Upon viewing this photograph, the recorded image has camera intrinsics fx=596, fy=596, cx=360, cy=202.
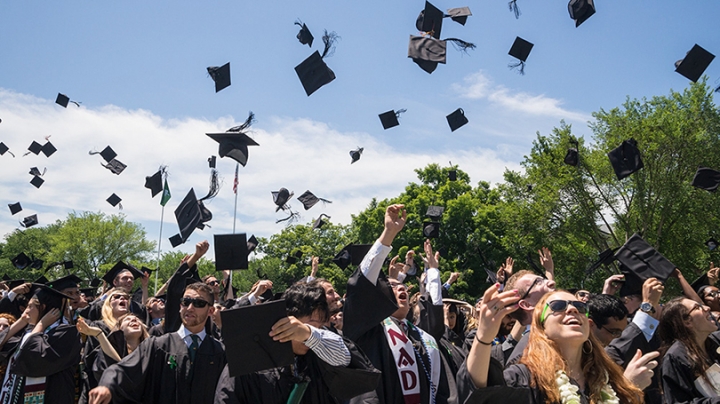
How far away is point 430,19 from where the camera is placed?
30.1 ft

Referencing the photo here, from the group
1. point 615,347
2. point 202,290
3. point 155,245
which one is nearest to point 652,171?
point 615,347

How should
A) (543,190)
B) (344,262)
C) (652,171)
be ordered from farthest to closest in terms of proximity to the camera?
(543,190) < (652,171) < (344,262)

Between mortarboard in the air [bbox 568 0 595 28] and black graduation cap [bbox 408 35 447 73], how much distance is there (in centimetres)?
197

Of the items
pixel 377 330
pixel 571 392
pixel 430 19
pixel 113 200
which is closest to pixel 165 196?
pixel 113 200

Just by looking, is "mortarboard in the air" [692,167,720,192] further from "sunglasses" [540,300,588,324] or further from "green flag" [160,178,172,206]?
"green flag" [160,178,172,206]

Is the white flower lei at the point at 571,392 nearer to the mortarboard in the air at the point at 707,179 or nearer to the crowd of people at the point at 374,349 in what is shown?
the crowd of people at the point at 374,349

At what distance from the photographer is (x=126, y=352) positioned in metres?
5.21

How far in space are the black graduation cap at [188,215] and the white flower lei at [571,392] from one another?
7.12 meters

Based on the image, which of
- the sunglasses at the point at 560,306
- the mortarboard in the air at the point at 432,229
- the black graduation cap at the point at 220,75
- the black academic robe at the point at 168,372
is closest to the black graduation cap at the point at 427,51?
the black graduation cap at the point at 220,75

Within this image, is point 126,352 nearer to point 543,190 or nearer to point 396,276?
point 396,276

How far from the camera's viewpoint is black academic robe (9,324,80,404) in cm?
486

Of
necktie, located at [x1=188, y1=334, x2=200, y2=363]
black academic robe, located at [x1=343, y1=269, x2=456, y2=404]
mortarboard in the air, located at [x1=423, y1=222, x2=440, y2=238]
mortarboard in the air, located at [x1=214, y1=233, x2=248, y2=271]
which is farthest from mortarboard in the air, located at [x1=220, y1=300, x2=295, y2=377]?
mortarboard in the air, located at [x1=423, y1=222, x2=440, y2=238]

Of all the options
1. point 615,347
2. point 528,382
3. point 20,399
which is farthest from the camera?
point 20,399

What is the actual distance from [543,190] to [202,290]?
21.7 metres
